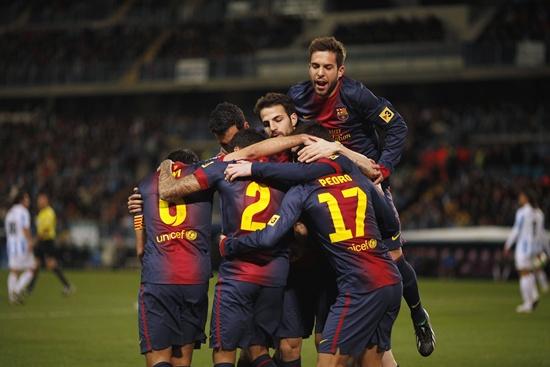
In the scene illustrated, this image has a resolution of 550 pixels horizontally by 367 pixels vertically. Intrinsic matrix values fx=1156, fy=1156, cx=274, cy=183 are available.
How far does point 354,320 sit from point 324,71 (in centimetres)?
225

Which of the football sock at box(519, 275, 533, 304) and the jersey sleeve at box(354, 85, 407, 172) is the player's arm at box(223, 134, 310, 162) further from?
the football sock at box(519, 275, 533, 304)

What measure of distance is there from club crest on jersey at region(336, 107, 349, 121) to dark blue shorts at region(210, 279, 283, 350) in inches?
71.6

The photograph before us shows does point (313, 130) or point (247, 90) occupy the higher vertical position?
point (247, 90)

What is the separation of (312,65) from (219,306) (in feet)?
7.42

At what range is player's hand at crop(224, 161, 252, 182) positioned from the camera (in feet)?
29.1

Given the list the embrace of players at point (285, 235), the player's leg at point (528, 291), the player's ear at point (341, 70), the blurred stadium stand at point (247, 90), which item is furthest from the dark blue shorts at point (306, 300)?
the blurred stadium stand at point (247, 90)

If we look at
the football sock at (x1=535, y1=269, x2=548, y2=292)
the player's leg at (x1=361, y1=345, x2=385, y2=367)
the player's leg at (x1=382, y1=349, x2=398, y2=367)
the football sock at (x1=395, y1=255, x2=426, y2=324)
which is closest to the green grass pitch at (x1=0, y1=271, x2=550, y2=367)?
the football sock at (x1=535, y1=269, x2=548, y2=292)

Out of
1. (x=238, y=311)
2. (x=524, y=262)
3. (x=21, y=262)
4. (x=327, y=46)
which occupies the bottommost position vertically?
(x=524, y=262)

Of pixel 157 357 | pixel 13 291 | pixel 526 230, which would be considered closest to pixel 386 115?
pixel 157 357

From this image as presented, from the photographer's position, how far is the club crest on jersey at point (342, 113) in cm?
1019

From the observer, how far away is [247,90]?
48562 millimetres

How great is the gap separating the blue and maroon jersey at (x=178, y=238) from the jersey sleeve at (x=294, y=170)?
80cm

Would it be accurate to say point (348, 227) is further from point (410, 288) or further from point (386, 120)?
point (410, 288)

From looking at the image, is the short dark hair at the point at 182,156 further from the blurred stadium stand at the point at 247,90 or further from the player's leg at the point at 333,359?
the blurred stadium stand at the point at 247,90
